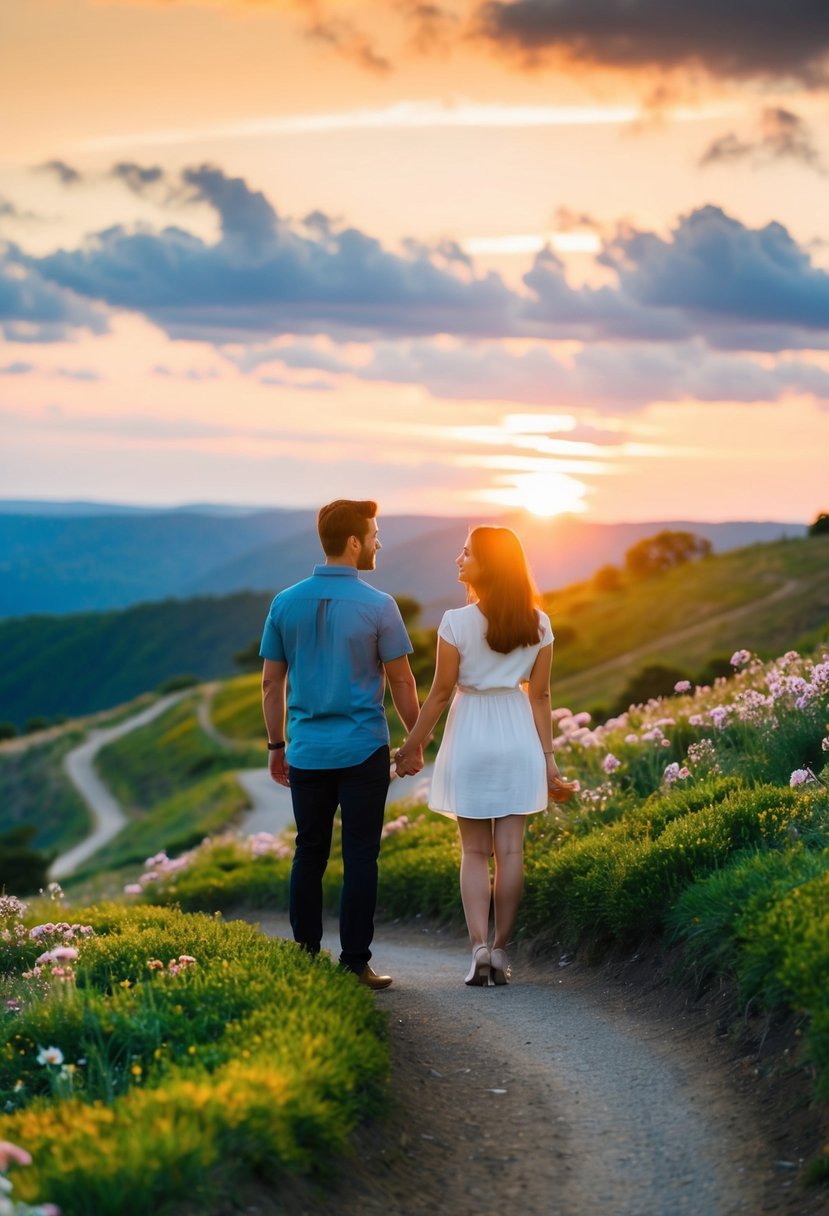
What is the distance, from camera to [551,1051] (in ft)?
21.8

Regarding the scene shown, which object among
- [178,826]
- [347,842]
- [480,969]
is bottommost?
[178,826]

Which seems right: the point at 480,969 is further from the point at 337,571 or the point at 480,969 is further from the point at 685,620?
the point at 685,620

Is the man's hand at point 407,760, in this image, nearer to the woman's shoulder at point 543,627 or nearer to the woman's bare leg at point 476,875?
the woman's bare leg at point 476,875

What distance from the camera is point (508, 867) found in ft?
25.3

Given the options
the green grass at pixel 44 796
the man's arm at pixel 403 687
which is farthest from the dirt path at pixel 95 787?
the man's arm at pixel 403 687

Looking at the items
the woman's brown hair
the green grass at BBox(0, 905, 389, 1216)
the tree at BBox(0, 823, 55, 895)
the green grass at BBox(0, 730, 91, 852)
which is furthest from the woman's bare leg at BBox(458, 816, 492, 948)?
the green grass at BBox(0, 730, 91, 852)

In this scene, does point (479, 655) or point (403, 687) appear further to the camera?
point (479, 655)

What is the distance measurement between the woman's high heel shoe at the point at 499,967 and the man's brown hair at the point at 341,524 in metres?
2.66

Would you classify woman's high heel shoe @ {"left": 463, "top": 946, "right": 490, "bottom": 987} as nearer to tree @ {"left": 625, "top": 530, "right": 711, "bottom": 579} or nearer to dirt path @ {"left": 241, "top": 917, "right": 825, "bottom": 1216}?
dirt path @ {"left": 241, "top": 917, "right": 825, "bottom": 1216}

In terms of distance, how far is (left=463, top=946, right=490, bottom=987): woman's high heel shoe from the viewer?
25.7 ft

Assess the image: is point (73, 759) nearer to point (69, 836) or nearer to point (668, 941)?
point (69, 836)

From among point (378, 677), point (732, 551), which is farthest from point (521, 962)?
point (732, 551)

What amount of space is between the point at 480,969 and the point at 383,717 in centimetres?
184

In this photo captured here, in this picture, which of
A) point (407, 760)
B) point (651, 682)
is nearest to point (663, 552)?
point (651, 682)
